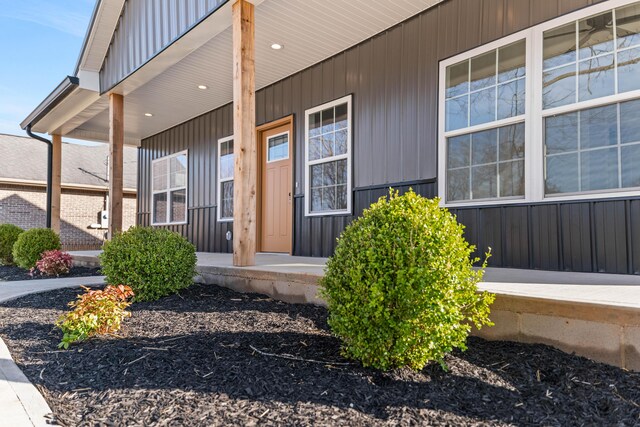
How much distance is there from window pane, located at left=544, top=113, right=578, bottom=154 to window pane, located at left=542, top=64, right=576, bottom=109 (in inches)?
4.9

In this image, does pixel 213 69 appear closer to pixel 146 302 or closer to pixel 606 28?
pixel 146 302

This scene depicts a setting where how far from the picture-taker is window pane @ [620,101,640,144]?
10.2ft

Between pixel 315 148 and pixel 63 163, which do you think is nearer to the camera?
pixel 315 148

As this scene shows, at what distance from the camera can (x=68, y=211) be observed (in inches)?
550

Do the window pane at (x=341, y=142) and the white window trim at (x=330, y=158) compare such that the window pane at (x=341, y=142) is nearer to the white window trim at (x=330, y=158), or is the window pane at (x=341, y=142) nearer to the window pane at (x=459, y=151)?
the white window trim at (x=330, y=158)

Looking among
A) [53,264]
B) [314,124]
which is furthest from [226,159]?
[53,264]

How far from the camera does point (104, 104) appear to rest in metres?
7.56

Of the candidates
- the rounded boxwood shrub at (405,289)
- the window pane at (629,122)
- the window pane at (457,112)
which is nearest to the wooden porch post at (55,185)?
the window pane at (457,112)

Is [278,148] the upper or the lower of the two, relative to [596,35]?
lower

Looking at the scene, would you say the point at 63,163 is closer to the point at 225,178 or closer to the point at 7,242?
the point at 7,242

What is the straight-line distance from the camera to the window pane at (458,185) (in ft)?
13.6

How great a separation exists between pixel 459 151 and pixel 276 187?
10.2 ft

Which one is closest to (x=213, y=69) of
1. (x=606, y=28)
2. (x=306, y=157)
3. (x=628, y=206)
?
(x=306, y=157)

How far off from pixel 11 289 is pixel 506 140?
5.60 m
